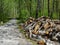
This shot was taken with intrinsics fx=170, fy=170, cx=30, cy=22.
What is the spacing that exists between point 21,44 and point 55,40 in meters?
2.68

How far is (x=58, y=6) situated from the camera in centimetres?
4053

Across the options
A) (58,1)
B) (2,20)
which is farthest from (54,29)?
(58,1)

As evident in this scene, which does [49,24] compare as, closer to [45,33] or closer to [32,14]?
[45,33]

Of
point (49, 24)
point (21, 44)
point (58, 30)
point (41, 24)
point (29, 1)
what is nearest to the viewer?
point (21, 44)

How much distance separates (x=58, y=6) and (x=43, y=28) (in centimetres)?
2546

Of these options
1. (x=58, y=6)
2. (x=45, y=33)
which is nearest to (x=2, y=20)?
(x=58, y=6)

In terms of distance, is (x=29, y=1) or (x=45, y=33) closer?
(x=45, y=33)

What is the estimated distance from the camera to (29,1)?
37.2 metres

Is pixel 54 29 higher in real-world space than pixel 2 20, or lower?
higher

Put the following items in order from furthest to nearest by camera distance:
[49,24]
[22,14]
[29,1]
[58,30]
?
[29,1]
[22,14]
[49,24]
[58,30]

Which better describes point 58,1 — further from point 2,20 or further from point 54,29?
point 54,29

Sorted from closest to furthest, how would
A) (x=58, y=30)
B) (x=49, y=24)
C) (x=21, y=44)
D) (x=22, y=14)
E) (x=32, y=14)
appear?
(x=21, y=44), (x=58, y=30), (x=49, y=24), (x=22, y=14), (x=32, y=14)

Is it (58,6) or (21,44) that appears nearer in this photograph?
(21,44)

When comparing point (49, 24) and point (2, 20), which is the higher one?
point (49, 24)
